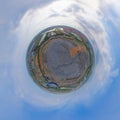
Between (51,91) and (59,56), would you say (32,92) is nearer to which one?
(51,91)

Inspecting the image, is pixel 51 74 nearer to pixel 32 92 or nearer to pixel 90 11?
pixel 32 92

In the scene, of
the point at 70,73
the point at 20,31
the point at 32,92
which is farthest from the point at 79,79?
the point at 20,31

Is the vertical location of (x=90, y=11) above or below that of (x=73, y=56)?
above

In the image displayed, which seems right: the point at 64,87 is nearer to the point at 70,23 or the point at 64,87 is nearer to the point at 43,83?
the point at 43,83

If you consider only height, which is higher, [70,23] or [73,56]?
[70,23]

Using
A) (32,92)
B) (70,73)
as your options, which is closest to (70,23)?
(70,73)

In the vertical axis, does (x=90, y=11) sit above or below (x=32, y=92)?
above

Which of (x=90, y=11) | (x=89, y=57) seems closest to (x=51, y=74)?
(x=89, y=57)
